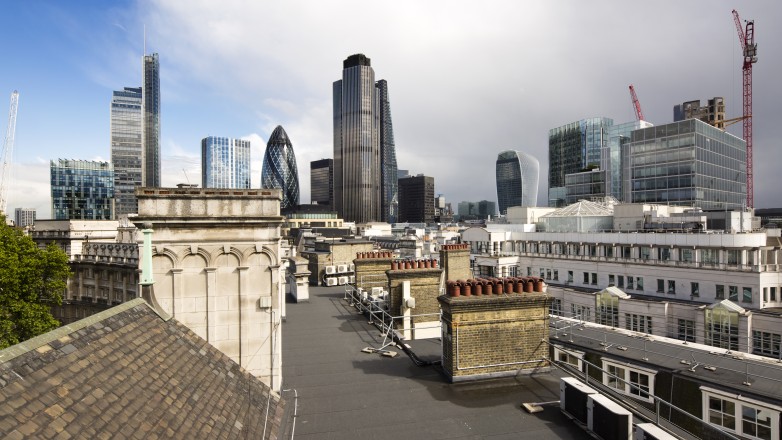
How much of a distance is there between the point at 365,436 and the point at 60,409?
6240mm

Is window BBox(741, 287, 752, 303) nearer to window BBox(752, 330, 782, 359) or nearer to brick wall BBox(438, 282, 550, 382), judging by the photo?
window BBox(752, 330, 782, 359)

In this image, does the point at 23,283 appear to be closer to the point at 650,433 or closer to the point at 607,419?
the point at 607,419

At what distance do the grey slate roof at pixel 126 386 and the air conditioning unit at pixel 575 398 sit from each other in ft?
23.4

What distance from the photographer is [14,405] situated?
16.0 feet

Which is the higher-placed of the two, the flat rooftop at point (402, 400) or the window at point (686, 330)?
the flat rooftop at point (402, 400)

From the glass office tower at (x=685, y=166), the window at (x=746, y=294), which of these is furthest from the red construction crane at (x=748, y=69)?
the window at (x=746, y=294)

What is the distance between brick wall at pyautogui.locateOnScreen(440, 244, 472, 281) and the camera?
116ft

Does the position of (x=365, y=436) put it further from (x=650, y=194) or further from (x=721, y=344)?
(x=650, y=194)

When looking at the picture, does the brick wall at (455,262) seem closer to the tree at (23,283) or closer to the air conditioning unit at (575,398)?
the air conditioning unit at (575,398)

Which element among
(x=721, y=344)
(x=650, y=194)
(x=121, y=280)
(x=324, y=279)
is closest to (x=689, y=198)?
(x=650, y=194)

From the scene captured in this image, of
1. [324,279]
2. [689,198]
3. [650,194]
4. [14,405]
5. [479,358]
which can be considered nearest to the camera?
[14,405]

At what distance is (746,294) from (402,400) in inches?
1706

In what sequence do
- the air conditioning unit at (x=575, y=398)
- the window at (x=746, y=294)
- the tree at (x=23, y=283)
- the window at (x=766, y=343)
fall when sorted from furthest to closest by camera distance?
the window at (x=746, y=294)
the window at (x=766, y=343)
the tree at (x=23, y=283)
the air conditioning unit at (x=575, y=398)

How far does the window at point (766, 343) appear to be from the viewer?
33906mm
